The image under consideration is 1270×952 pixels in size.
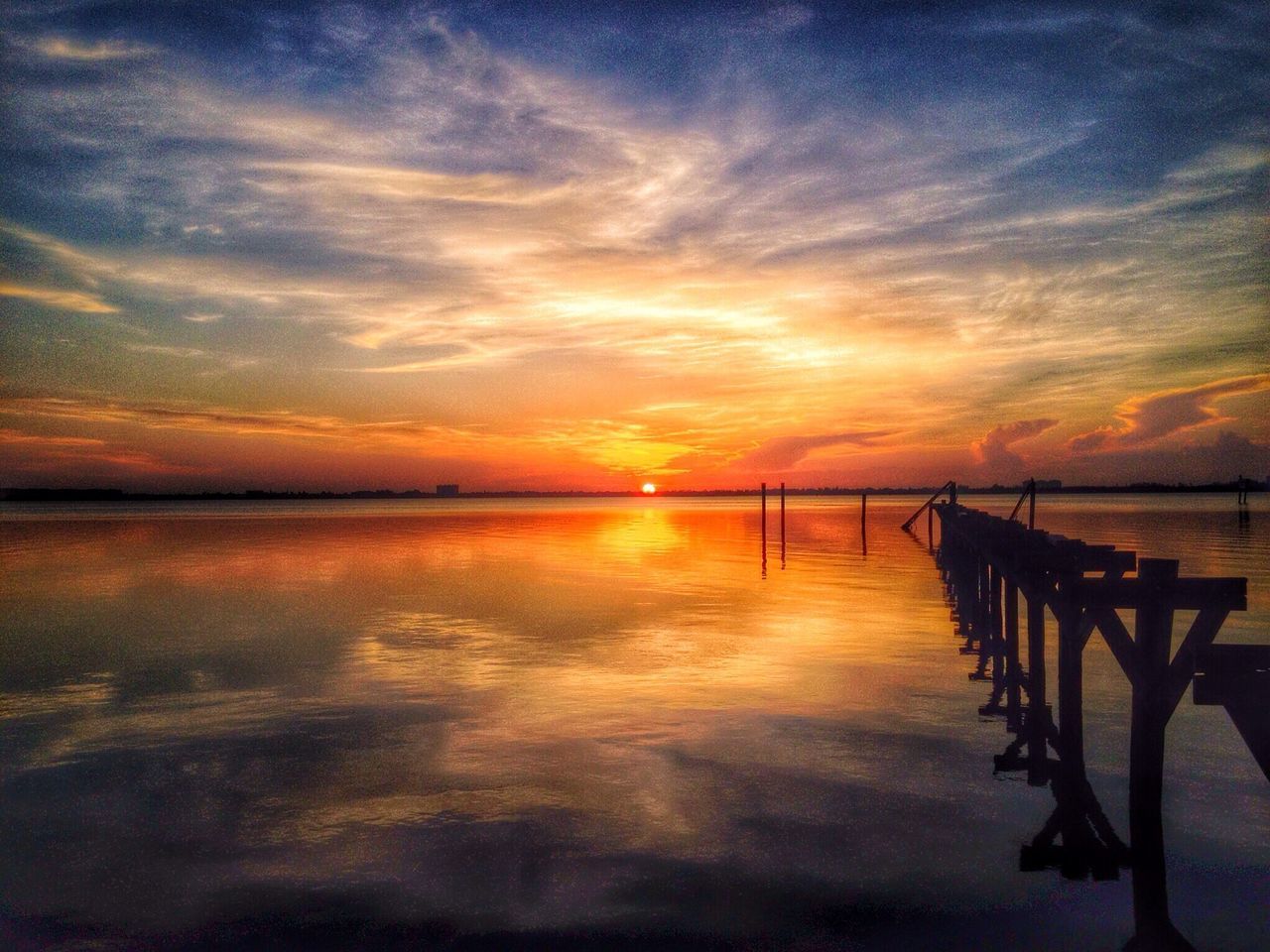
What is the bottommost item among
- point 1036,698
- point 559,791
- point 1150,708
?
point 559,791

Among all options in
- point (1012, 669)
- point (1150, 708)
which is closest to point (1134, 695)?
point (1150, 708)

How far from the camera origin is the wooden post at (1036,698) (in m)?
9.73

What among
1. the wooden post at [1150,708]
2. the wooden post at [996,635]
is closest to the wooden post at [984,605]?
the wooden post at [996,635]

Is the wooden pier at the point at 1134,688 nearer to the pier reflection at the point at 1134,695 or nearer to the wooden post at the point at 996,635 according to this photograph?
the pier reflection at the point at 1134,695

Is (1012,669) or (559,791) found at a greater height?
(1012,669)

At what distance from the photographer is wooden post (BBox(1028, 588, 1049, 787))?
9.73 meters

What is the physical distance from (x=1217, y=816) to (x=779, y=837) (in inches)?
166

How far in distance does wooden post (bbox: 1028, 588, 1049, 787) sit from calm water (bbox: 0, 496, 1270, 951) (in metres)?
0.49

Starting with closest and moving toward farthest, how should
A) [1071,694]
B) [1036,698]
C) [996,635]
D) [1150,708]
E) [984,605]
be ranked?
[1150,708] → [1071,694] → [1036,698] → [996,635] → [984,605]

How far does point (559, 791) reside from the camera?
9.00 meters

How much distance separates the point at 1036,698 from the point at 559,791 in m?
5.53

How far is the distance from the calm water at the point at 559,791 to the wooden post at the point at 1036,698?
49 cm

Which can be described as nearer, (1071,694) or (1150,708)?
(1150,708)

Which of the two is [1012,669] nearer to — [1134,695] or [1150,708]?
[1134,695]
